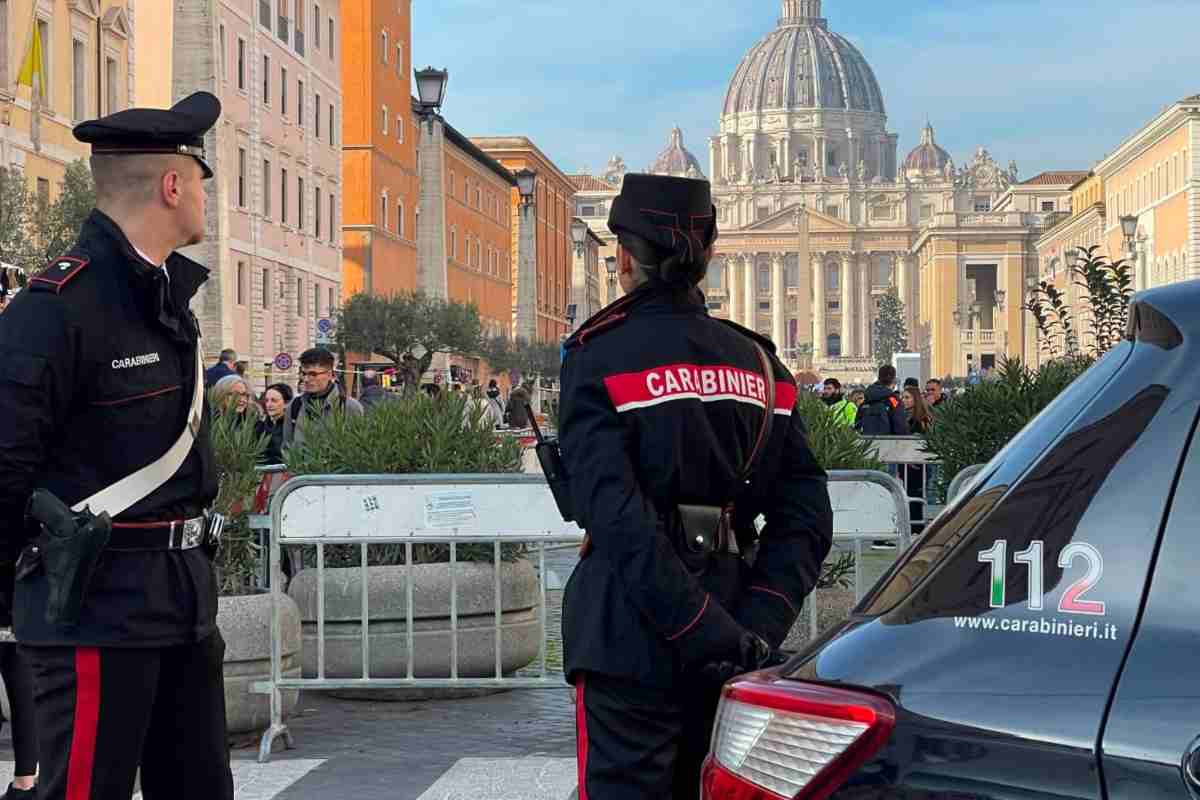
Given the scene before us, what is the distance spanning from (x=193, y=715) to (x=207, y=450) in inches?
20.8

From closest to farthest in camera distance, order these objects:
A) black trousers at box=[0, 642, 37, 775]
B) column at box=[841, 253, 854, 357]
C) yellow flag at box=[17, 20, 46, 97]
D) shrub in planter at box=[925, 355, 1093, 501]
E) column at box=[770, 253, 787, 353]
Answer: black trousers at box=[0, 642, 37, 775]
shrub in planter at box=[925, 355, 1093, 501]
yellow flag at box=[17, 20, 46, 97]
column at box=[770, 253, 787, 353]
column at box=[841, 253, 854, 357]

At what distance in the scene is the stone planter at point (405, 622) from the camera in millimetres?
7777

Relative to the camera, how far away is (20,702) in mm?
5535

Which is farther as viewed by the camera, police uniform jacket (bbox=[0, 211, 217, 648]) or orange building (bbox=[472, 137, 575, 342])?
orange building (bbox=[472, 137, 575, 342])

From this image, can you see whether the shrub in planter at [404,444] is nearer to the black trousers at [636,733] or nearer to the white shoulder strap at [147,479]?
the white shoulder strap at [147,479]

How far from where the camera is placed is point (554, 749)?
279 inches

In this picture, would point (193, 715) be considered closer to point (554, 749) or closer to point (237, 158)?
point (554, 749)

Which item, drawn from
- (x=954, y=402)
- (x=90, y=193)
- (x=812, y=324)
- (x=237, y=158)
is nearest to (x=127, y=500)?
(x=954, y=402)

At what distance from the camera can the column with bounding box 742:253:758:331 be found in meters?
182

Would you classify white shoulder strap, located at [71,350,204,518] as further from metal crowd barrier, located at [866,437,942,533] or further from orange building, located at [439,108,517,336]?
orange building, located at [439,108,517,336]

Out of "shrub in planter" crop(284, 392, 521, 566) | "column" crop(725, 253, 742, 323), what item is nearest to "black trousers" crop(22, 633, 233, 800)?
"shrub in planter" crop(284, 392, 521, 566)

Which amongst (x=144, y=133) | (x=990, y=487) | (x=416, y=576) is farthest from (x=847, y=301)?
(x=990, y=487)

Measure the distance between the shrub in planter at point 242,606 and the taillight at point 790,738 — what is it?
4.64m

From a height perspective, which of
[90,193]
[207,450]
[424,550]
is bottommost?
[424,550]
